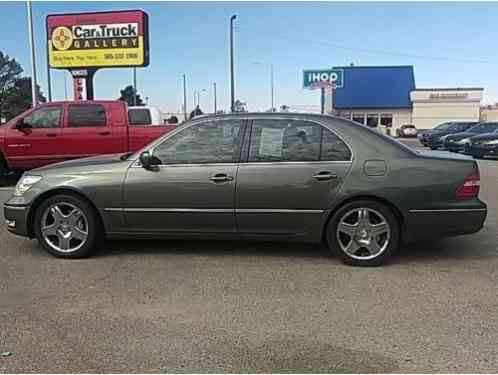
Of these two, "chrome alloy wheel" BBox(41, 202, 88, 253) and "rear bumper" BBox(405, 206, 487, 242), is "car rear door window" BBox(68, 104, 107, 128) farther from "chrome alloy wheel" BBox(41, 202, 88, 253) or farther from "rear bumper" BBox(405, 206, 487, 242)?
"rear bumper" BBox(405, 206, 487, 242)

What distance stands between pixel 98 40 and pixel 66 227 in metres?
17.0

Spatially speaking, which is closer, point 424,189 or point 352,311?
point 352,311

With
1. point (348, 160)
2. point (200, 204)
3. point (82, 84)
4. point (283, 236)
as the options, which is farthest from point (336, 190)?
point (82, 84)

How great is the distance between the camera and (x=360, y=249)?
4984 millimetres

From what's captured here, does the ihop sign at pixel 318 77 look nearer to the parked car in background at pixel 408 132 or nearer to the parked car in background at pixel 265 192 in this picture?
the parked car in background at pixel 408 132

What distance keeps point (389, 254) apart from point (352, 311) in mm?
1300

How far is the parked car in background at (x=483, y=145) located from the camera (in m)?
18.6

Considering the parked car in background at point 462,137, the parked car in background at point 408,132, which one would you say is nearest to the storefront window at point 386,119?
the parked car in background at point 408,132

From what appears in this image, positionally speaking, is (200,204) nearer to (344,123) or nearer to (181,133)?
(181,133)

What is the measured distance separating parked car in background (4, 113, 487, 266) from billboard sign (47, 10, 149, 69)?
16.2 metres

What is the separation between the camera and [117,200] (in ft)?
16.9

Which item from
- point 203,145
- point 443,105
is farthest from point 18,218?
point 443,105

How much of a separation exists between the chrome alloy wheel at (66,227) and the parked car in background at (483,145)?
17.3 metres

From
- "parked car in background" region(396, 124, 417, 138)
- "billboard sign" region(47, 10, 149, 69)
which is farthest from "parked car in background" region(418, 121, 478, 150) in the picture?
"parked car in background" region(396, 124, 417, 138)
